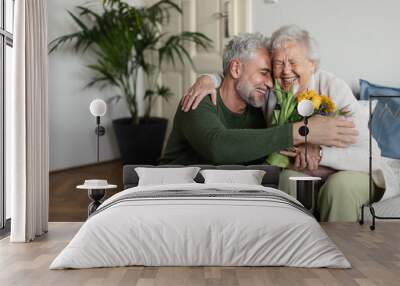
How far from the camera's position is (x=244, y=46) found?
6.36 m

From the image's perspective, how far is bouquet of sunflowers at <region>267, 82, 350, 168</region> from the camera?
20.4 feet

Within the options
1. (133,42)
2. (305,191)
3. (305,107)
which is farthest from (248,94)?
(133,42)

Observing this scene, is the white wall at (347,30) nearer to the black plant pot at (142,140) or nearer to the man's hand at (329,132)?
the man's hand at (329,132)

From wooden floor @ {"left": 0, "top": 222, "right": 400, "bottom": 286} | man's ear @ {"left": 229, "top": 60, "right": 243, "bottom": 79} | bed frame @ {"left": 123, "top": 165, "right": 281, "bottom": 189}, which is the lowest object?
wooden floor @ {"left": 0, "top": 222, "right": 400, "bottom": 286}

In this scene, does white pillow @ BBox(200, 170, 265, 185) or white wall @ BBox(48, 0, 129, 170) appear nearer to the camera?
white pillow @ BBox(200, 170, 265, 185)

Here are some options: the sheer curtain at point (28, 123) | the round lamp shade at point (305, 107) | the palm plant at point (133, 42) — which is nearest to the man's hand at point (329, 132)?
the round lamp shade at point (305, 107)

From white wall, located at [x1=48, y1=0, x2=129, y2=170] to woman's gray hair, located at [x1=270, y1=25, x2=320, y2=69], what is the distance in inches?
66.4

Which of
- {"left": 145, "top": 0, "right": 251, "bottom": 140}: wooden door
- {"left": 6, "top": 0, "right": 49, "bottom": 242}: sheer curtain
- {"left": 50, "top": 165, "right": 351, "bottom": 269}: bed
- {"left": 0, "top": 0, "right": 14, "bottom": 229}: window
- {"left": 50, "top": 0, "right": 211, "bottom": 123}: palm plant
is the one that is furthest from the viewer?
{"left": 50, "top": 0, "right": 211, "bottom": 123}: palm plant

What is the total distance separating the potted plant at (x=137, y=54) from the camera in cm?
652

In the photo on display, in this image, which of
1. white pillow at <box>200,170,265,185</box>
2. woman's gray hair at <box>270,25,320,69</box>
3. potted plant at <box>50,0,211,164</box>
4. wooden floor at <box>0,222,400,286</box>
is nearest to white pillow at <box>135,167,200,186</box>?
white pillow at <box>200,170,265,185</box>

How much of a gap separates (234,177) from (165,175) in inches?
22.4

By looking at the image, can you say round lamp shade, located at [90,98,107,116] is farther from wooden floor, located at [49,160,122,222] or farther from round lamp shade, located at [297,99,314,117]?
round lamp shade, located at [297,99,314,117]

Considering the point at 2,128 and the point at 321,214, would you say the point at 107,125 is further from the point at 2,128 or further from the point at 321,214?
the point at 321,214

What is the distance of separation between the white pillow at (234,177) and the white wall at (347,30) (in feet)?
4.32
